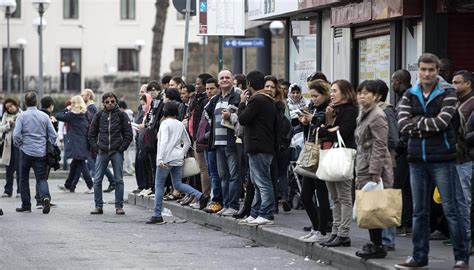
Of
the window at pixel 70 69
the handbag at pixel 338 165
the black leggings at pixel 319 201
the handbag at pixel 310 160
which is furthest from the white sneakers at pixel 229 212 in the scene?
the window at pixel 70 69

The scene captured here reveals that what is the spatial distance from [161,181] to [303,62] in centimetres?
505

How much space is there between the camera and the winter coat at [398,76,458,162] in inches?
399

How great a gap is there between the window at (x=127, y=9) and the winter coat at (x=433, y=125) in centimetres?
6684

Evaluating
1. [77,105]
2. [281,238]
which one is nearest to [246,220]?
[281,238]

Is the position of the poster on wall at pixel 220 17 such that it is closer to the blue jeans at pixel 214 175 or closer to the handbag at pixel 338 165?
the blue jeans at pixel 214 175

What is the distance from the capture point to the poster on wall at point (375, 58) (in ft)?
54.6

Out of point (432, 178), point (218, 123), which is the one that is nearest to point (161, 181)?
point (218, 123)

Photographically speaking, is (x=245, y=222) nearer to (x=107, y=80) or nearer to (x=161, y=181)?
(x=161, y=181)

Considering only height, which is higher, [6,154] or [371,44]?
[371,44]

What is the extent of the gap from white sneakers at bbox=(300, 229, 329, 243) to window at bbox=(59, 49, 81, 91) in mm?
60950

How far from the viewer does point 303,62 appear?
69.5ft

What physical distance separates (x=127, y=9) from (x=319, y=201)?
212 feet

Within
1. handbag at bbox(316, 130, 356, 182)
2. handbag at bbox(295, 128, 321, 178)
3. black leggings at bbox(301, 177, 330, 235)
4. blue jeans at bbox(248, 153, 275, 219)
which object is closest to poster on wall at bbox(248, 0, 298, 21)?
blue jeans at bbox(248, 153, 275, 219)

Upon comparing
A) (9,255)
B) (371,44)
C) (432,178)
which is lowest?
(9,255)
